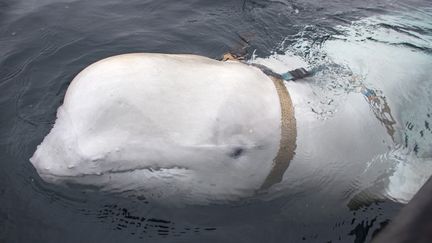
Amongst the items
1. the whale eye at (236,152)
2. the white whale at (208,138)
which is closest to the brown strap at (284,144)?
the white whale at (208,138)

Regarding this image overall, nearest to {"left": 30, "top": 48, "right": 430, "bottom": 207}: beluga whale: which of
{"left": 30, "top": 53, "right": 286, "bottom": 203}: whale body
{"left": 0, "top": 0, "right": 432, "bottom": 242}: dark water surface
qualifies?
{"left": 30, "top": 53, "right": 286, "bottom": 203}: whale body

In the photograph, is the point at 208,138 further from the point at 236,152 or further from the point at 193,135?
the point at 236,152

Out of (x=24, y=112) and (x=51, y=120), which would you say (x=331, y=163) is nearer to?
(x=51, y=120)

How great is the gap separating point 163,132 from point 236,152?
48cm

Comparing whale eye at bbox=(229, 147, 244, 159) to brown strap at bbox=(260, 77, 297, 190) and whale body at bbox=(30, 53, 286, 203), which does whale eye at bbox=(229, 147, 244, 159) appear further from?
brown strap at bbox=(260, 77, 297, 190)

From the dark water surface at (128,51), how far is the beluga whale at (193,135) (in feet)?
0.83

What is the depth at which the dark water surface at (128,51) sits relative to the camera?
3.33 meters

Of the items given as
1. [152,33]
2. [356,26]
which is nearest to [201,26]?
[152,33]

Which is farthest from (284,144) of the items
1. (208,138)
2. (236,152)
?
(208,138)

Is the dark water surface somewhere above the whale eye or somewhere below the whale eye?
below

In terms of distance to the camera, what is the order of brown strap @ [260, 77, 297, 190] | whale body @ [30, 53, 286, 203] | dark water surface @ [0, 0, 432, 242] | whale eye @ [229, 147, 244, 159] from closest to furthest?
whale body @ [30, 53, 286, 203]
whale eye @ [229, 147, 244, 159]
brown strap @ [260, 77, 297, 190]
dark water surface @ [0, 0, 432, 242]

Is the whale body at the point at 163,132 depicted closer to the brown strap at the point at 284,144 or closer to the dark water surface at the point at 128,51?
the brown strap at the point at 284,144

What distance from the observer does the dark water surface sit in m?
3.33

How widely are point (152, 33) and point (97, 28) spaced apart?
78 centimetres
